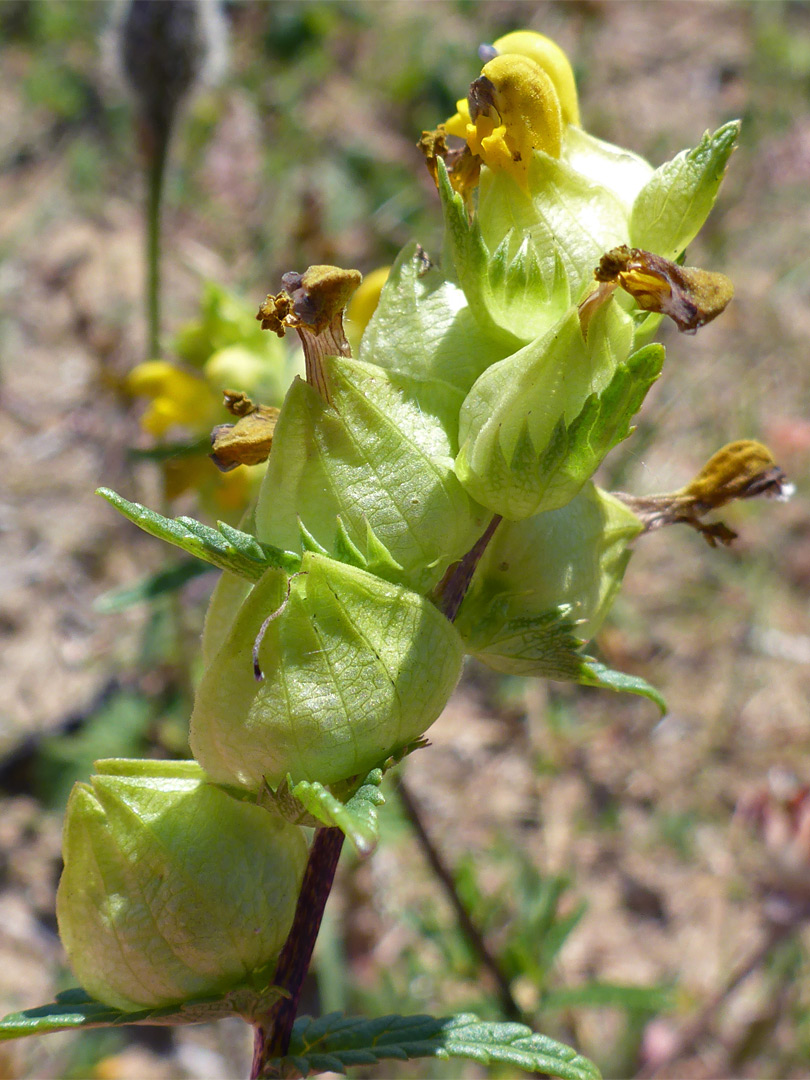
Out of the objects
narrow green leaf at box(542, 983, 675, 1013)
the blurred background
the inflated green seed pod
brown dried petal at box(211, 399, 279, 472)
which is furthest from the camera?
the blurred background

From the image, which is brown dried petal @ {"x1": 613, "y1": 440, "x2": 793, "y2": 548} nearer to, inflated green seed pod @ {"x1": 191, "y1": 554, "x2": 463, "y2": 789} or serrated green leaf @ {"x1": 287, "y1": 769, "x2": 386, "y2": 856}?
inflated green seed pod @ {"x1": 191, "y1": 554, "x2": 463, "y2": 789}

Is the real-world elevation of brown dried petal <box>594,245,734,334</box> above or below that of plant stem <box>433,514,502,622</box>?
above

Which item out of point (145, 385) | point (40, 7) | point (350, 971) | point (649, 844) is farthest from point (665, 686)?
point (40, 7)

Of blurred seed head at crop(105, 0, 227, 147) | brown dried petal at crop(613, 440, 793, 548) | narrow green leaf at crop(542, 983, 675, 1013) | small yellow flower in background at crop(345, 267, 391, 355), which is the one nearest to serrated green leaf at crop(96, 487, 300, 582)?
brown dried petal at crop(613, 440, 793, 548)

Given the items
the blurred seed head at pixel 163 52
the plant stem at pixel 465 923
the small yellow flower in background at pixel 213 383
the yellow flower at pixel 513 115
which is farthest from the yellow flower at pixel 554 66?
the blurred seed head at pixel 163 52

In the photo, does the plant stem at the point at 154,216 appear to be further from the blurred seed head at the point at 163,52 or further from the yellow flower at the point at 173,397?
the yellow flower at the point at 173,397

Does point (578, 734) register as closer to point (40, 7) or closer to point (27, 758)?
point (27, 758)

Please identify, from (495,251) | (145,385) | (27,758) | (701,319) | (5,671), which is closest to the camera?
(701,319)
